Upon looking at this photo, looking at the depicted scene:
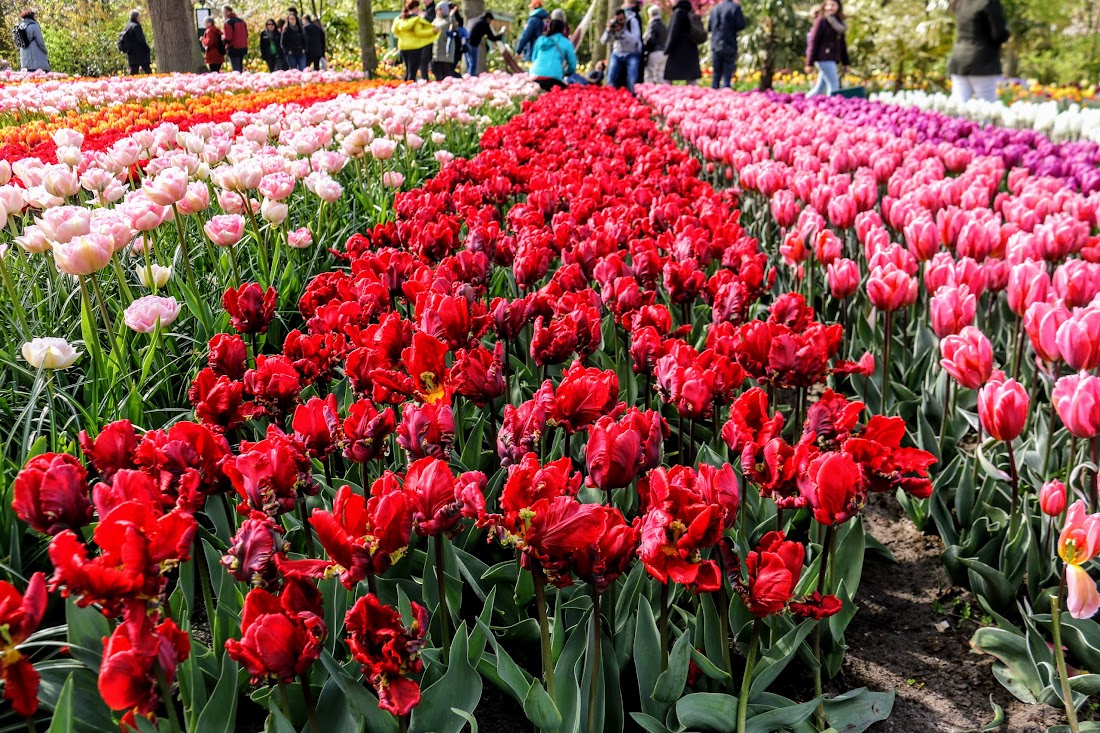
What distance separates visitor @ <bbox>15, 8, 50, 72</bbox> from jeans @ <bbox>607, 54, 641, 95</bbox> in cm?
1425

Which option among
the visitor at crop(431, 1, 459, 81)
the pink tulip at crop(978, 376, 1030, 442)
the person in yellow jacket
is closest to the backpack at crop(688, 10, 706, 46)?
the visitor at crop(431, 1, 459, 81)

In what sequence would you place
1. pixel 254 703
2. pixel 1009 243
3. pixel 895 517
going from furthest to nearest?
pixel 1009 243
pixel 895 517
pixel 254 703

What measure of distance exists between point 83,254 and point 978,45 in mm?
10540

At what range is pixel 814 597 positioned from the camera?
1473 mm

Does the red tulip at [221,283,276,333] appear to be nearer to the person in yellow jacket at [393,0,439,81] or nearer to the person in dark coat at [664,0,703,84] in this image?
the person in dark coat at [664,0,703,84]

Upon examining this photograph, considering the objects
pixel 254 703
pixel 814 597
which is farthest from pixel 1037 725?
pixel 254 703

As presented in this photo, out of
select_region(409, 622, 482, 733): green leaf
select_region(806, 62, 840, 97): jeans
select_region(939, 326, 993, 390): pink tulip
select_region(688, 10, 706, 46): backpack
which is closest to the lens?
select_region(409, 622, 482, 733): green leaf

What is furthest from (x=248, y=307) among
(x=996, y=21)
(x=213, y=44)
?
(x=213, y=44)

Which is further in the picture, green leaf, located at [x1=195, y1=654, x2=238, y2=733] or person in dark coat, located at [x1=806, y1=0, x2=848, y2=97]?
person in dark coat, located at [x1=806, y1=0, x2=848, y2=97]

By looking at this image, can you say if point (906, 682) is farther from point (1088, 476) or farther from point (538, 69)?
point (538, 69)

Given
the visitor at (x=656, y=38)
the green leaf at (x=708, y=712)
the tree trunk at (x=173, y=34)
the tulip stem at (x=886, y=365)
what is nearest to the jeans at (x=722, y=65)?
the visitor at (x=656, y=38)

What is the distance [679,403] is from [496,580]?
0.55m

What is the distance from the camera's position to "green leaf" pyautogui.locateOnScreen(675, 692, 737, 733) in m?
1.54

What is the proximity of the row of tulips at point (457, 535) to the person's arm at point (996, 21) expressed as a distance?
9.07m
